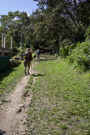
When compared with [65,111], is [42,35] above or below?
above

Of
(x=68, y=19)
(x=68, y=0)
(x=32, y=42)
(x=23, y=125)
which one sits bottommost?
(x=23, y=125)

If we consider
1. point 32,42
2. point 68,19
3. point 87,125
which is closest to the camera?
point 87,125

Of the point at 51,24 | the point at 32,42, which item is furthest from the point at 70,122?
the point at 32,42

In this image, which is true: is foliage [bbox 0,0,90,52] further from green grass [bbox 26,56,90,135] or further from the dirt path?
the dirt path

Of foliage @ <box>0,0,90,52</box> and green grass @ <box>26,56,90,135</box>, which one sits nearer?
green grass @ <box>26,56,90,135</box>

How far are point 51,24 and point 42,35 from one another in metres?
3.64

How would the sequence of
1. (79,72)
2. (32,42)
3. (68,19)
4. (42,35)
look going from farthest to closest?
(32,42) < (42,35) < (68,19) < (79,72)

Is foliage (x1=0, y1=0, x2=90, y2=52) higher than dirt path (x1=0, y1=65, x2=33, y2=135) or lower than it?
higher

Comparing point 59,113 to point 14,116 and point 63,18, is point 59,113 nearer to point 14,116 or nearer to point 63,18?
point 14,116

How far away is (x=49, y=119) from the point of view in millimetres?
3615

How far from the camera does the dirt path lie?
3191 mm

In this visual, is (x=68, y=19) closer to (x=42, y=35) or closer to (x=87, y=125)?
(x=42, y=35)

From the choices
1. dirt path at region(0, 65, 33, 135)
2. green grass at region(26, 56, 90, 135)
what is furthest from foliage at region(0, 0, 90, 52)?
dirt path at region(0, 65, 33, 135)

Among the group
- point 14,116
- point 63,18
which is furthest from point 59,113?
point 63,18
